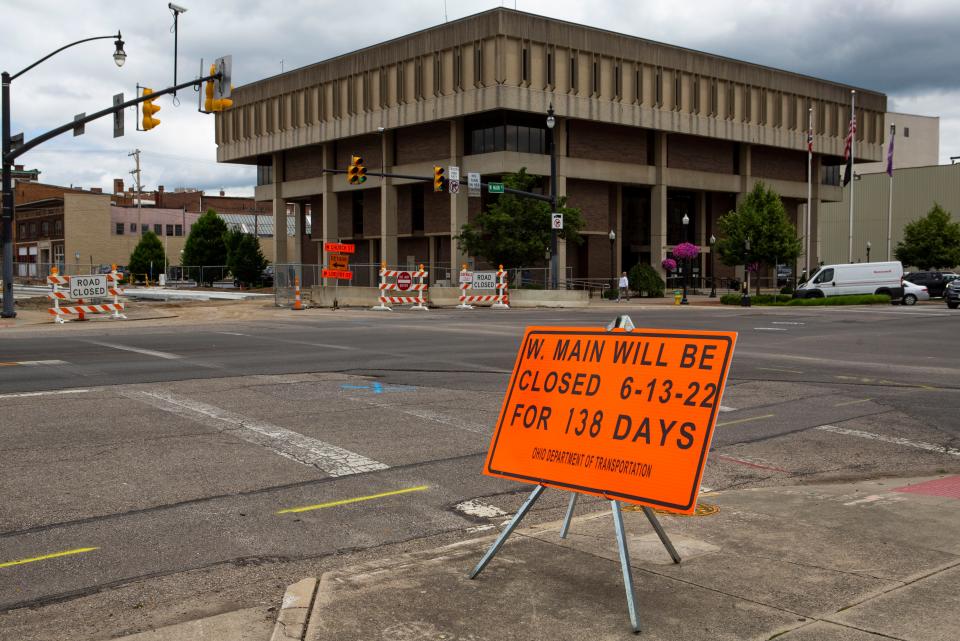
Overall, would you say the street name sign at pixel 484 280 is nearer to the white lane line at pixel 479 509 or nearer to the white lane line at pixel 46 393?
the white lane line at pixel 46 393

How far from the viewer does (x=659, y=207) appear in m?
65.5

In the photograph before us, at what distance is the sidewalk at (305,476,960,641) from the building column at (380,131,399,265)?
6040 centimetres

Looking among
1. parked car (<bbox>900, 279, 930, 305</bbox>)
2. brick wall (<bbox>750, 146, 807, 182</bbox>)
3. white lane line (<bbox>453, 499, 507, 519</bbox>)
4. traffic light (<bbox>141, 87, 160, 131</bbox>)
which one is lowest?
white lane line (<bbox>453, 499, 507, 519</bbox>)

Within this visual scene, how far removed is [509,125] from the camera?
58.3m

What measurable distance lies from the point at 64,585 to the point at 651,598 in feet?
10.4

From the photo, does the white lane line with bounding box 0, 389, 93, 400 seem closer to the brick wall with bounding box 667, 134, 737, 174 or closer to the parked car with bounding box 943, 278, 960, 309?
the parked car with bounding box 943, 278, 960, 309

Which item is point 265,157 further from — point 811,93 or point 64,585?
point 64,585

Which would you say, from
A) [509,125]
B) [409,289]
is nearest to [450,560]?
[409,289]

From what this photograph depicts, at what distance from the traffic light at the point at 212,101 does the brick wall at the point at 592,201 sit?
3818 centimetres

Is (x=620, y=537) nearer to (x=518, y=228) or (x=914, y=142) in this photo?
(x=518, y=228)

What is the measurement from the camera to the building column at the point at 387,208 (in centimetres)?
6475

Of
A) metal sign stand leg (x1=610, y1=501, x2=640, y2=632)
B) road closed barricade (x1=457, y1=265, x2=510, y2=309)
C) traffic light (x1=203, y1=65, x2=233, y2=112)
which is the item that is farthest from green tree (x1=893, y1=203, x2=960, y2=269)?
metal sign stand leg (x1=610, y1=501, x2=640, y2=632)

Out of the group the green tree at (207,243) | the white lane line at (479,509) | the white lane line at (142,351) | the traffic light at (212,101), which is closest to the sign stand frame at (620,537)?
the white lane line at (479,509)

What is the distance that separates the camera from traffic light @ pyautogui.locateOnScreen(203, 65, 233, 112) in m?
25.2
